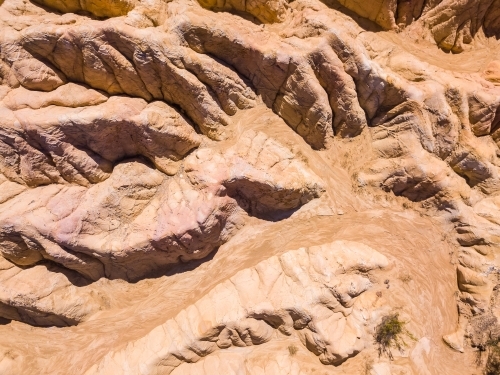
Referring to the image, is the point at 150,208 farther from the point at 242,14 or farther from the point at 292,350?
the point at 242,14

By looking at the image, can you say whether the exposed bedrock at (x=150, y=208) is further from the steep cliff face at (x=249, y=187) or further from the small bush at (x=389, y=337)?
the small bush at (x=389, y=337)

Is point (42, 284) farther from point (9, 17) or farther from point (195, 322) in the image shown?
point (9, 17)

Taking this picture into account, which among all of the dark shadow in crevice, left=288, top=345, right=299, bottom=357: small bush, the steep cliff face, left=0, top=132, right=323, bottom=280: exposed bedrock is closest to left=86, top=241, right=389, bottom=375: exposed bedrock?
the steep cliff face

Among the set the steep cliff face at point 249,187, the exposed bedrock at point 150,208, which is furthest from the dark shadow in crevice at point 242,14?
the exposed bedrock at point 150,208

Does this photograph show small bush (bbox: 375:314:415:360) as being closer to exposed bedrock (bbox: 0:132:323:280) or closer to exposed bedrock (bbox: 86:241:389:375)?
exposed bedrock (bbox: 86:241:389:375)

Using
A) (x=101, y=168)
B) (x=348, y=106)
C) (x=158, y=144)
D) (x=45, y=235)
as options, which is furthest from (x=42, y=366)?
(x=348, y=106)
